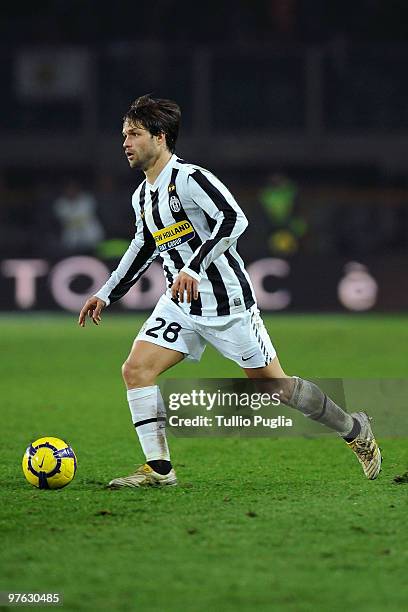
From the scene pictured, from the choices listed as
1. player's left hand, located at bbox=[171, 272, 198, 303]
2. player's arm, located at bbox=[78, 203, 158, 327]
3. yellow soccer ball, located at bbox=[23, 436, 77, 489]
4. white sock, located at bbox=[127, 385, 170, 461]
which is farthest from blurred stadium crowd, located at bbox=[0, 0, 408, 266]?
player's left hand, located at bbox=[171, 272, 198, 303]

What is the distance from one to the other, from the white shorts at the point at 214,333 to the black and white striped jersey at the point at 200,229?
0.16 feet

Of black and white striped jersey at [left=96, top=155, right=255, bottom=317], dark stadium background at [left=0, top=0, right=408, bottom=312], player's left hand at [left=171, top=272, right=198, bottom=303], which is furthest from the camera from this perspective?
dark stadium background at [left=0, top=0, right=408, bottom=312]

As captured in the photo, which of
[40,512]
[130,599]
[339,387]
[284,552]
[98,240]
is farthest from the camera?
[98,240]

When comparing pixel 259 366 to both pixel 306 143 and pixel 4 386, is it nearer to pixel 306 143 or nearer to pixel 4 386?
pixel 4 386

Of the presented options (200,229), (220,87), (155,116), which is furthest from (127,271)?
(220,87)

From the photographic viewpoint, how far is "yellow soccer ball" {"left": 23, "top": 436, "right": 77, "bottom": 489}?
18.6 feet

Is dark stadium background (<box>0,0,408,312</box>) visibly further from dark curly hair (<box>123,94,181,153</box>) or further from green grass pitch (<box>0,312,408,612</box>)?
dark curly hair (<box>123,94,181,153</box>)

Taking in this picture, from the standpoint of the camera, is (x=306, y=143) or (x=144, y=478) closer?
(x=144, y=478)

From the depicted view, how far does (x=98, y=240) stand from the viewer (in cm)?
1906

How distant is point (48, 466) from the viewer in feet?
18.6

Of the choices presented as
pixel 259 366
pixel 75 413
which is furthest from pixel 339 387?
pixel 75 413

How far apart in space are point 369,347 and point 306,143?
11521mm

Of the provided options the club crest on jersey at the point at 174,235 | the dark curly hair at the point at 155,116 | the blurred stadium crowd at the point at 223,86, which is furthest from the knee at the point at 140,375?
the blurred stadium crowd at the point at 223,86

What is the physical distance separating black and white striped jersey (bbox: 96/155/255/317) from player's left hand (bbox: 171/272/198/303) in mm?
64
